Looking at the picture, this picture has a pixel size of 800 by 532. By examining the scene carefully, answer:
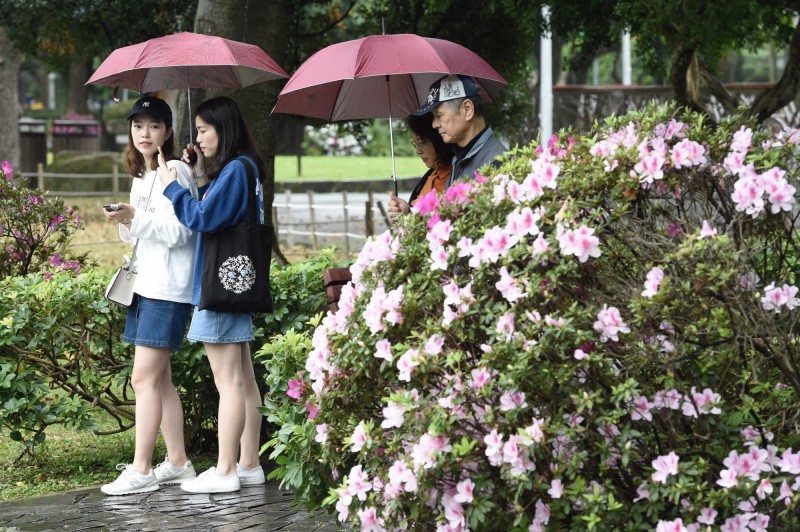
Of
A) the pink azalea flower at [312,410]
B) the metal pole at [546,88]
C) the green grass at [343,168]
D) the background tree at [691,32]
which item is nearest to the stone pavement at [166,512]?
the pink azalea flower at [312,410]

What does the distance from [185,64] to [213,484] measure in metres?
1.92

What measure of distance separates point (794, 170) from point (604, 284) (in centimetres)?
69

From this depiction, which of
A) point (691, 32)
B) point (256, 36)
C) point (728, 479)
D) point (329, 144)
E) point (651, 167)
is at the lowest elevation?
point (728, 479)

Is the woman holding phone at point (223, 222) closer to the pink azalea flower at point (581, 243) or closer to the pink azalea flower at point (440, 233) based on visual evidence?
the pink azalea flower at point (440, 233)

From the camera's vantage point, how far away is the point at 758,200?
3621 mm

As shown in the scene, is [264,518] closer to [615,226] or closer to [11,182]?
[615,226]

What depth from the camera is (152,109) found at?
570 cm


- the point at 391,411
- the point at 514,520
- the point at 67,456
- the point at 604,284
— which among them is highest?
the point at 604,284

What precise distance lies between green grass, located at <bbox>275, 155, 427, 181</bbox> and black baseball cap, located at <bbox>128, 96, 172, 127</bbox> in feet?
93.8

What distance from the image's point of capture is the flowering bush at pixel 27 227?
7.83 metres

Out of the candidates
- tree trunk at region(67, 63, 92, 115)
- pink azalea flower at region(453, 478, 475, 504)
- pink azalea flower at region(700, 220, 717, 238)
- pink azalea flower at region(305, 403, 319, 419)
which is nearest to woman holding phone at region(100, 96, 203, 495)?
pink azalea flower at region(305, 403, 319, 419)

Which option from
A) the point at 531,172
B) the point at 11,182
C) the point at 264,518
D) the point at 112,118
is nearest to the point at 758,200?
the point at 531,172

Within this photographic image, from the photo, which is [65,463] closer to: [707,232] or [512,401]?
[512,401]

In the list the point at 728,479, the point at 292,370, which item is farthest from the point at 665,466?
the point at 292,370
